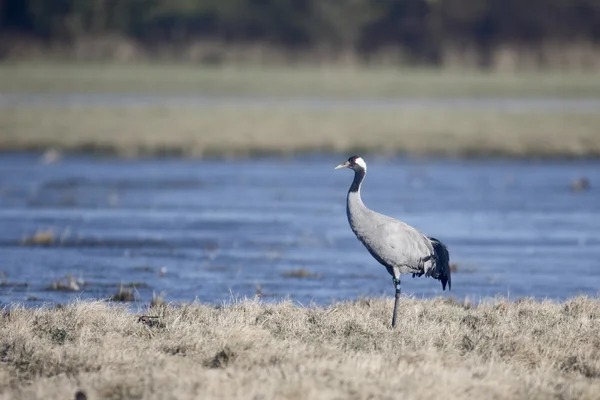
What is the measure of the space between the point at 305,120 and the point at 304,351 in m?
29.0

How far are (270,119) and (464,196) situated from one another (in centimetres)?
1621

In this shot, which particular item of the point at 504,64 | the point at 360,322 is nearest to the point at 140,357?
the point at 360,322

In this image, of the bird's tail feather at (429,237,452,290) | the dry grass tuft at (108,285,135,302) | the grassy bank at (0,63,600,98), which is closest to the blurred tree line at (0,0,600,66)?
the grassy bank at (0,63,600,98)

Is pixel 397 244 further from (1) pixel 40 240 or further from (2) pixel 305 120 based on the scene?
(2) pixel 305 120

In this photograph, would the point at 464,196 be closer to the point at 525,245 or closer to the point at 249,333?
the point at 525,245

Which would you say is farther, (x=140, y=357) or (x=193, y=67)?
(x=193, y=67)

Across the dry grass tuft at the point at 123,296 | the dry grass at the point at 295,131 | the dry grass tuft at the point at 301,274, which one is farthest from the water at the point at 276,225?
the dry grass at the point at 295,131

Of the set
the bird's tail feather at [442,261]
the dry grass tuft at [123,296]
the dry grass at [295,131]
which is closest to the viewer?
the bird's tail feather at [442,261]

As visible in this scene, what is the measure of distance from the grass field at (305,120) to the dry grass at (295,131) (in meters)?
0.03

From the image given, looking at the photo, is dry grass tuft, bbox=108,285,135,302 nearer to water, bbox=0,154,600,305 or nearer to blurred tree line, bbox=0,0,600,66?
water, bbox=0,154,600,305

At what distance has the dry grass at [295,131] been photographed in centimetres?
3098

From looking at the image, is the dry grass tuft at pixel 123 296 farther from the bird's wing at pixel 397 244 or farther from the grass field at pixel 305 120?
the grass field at pixel 305 120

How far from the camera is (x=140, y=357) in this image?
862 cm

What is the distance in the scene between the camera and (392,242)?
412 inches
